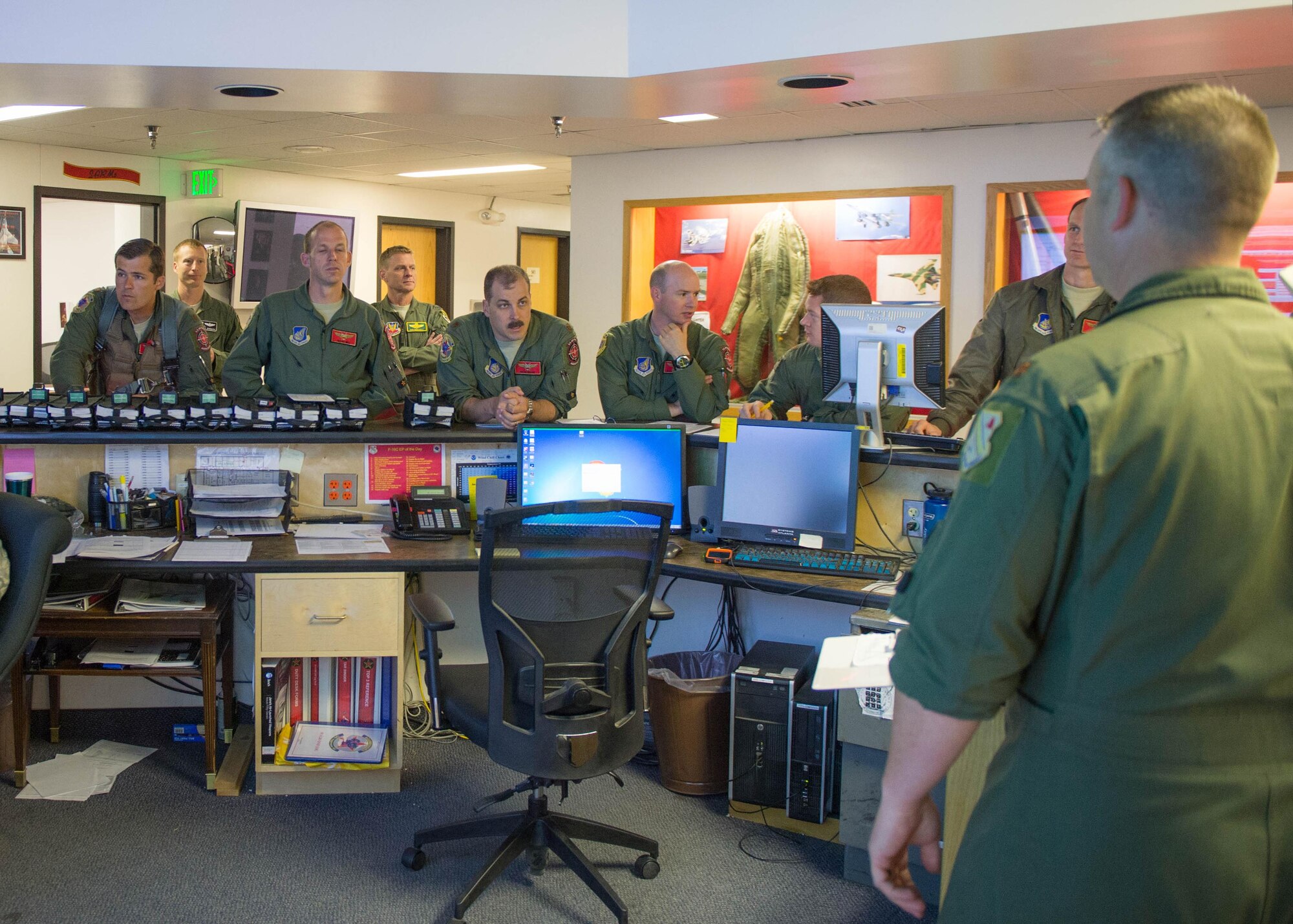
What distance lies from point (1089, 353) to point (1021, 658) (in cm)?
30

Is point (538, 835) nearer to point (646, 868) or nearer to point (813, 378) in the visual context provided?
point (646, 868)

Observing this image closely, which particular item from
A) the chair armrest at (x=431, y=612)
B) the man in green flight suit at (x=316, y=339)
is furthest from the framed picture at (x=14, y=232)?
the chair armrest at (x=431, y=612)

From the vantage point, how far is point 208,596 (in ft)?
10.9

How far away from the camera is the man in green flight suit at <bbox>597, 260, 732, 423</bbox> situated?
16.0 ft

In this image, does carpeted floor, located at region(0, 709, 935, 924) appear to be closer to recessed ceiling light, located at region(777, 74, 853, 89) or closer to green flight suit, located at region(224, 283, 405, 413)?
green flight suit, located at region(224, 283, 405, 413)

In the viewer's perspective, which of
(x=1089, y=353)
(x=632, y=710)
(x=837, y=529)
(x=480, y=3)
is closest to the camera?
(x=1089, y=353)

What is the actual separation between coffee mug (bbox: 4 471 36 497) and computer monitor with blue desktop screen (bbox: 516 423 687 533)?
1513 mm

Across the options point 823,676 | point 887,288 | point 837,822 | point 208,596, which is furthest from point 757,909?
point 887,288

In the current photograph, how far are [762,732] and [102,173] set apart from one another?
7.17 m

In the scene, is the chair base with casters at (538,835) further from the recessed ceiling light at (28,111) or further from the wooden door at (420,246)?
the wooden door at (420,246)

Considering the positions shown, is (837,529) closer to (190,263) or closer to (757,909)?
(757,909)

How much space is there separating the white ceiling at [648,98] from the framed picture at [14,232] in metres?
0.49

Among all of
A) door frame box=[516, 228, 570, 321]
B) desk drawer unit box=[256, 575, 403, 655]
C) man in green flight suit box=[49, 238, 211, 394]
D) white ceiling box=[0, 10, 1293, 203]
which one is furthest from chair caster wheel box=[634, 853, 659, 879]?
door frame box=[516, 228, 570, 321]

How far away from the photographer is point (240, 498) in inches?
137
